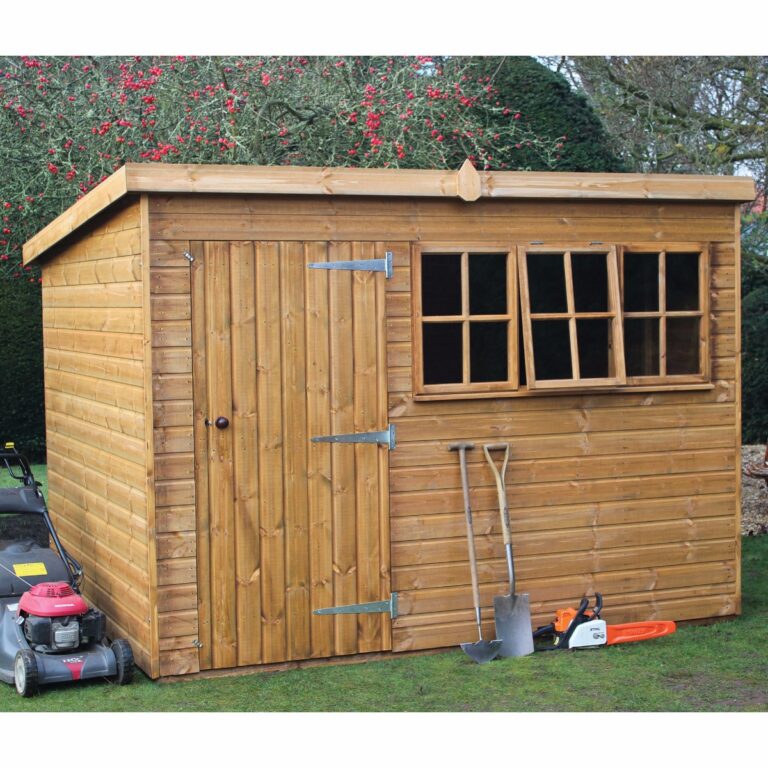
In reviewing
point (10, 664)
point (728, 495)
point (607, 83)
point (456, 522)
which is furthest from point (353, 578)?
point (607, 83)

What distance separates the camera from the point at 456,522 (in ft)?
20.6

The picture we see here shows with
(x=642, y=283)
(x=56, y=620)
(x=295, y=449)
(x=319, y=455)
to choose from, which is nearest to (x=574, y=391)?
(x=642, y=283)

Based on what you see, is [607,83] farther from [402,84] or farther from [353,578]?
[353,578]

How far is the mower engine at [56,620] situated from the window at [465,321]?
6.53 feet

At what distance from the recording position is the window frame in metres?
6.57

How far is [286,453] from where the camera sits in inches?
235

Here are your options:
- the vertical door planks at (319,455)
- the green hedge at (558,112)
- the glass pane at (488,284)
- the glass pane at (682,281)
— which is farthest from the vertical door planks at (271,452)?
the green hedge at (558,112)

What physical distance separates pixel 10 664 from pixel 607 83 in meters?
9.39

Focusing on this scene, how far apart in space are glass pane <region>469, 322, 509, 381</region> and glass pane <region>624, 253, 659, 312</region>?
0.78 metres

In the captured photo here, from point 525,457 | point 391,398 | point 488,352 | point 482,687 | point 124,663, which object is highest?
point 488,352

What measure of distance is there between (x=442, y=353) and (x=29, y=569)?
246 cm

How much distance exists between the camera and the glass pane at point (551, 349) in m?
6.43

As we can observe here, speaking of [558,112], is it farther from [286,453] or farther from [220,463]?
[220,463]

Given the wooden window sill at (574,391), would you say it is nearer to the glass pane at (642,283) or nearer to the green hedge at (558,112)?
the glass pane at (642,283)
